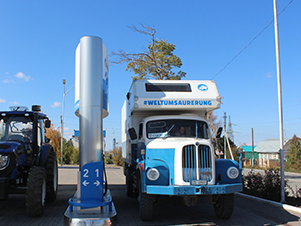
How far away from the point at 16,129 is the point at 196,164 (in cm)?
521

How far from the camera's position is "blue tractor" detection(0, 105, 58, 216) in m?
6.63

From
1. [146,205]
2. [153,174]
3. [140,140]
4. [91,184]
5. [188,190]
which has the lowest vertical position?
[146,205]

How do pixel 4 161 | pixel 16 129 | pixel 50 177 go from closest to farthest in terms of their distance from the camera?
pixel 4 161 → pixel 16 129 → pixel 50 177

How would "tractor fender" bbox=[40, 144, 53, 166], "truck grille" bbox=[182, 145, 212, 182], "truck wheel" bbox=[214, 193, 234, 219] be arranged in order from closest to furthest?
"truck grille" bbox=[182, 145, 212, 182]
"truck wheel" bbox=[214, 193, 234, 219]
"tractor fender" bbox=[40, 144, 53, 166]

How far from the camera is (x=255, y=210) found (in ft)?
26.3

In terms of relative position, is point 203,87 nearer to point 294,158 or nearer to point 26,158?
point 26,158

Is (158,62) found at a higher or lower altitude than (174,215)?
higher

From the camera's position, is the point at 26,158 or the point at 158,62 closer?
the point at 26,158

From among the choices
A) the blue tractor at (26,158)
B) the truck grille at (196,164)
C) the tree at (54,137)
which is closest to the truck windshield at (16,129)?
the blue tractor at (26,158)

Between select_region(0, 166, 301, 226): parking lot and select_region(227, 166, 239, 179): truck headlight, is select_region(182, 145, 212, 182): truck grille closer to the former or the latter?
select_region(227, 166, 239, 179): truck headlight

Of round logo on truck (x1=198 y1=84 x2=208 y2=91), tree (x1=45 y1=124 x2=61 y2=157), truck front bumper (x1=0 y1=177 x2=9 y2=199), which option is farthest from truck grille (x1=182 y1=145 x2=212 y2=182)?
tree (x1=45 y1=124 x2=61 y2=157)

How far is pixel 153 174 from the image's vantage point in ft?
21.0

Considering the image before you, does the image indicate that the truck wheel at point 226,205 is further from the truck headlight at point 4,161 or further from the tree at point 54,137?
the tree at point 54,137

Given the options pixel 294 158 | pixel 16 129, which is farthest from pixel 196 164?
pixel 294 158
